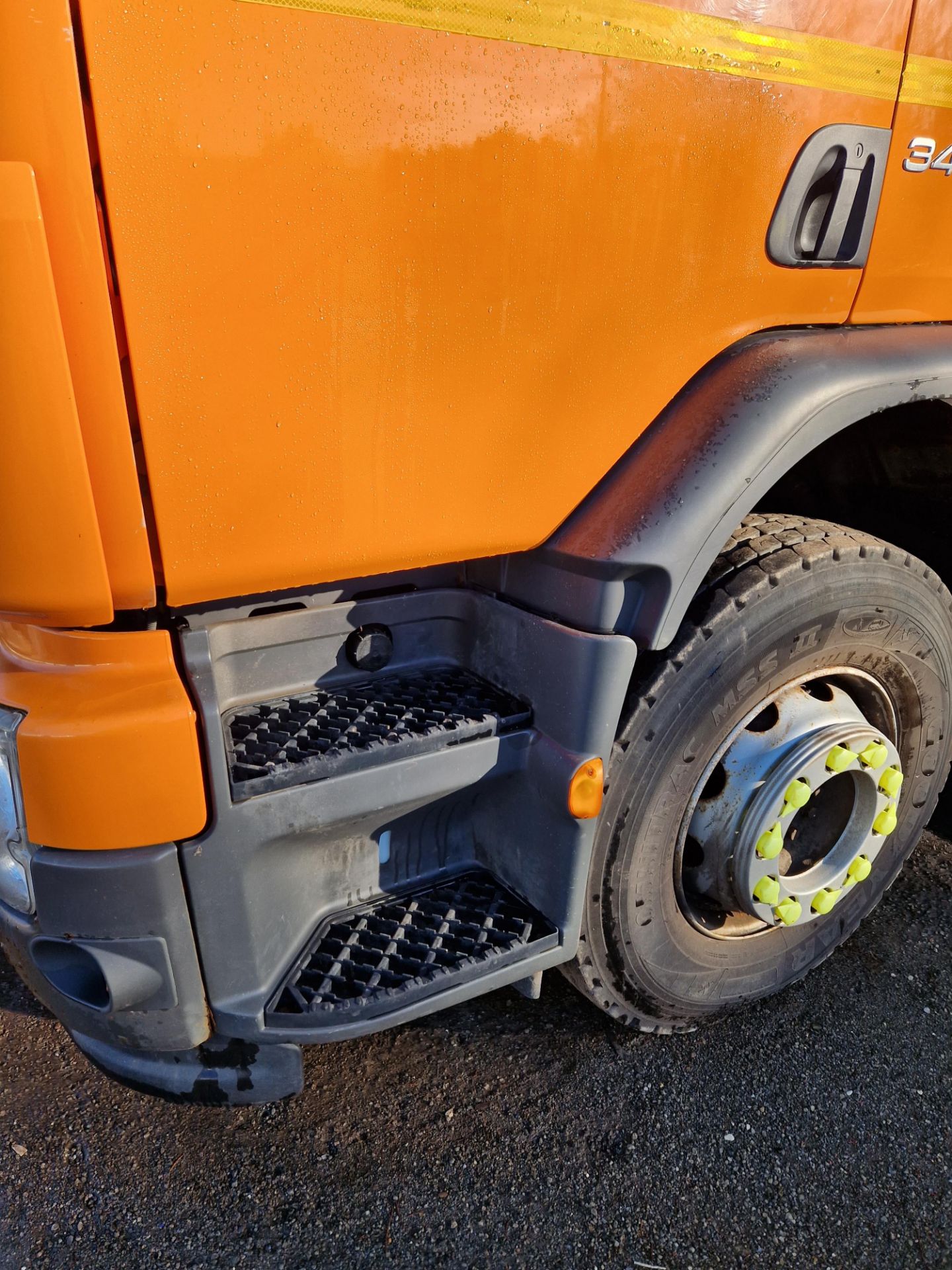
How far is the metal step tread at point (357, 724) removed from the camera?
5.06 feet

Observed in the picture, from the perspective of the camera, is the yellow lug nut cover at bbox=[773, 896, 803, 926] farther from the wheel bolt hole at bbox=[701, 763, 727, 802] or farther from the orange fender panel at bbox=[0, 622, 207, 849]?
the orange fender panel at bbox=[0, 622, 207, 849]

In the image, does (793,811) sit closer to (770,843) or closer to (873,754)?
(770,843)

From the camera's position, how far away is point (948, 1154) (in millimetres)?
2000

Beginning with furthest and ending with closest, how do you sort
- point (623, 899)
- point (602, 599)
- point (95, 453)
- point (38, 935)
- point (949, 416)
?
point (949, 416) < point (623, 899) < point (602, 599) < point (38, 935) < point (95, 453)

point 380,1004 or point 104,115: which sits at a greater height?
point 104,115

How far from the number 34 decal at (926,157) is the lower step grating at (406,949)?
5.51 feet

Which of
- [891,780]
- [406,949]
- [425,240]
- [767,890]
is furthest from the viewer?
[891,780]

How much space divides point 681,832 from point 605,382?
1028 mm

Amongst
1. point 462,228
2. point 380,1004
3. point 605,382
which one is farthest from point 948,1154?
point 462,228

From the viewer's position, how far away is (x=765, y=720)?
7.02 ft

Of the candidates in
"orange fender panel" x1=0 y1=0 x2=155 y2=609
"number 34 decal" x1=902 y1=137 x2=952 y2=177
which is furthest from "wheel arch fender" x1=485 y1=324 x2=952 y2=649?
"orange fender panel" x1=0 y1=0 x2=155 y2=609

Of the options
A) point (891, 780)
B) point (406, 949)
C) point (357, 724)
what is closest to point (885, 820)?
point (891, 780)

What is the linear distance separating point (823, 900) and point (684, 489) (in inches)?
46.3

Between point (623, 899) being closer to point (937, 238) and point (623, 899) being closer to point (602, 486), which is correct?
point (602, 486)
